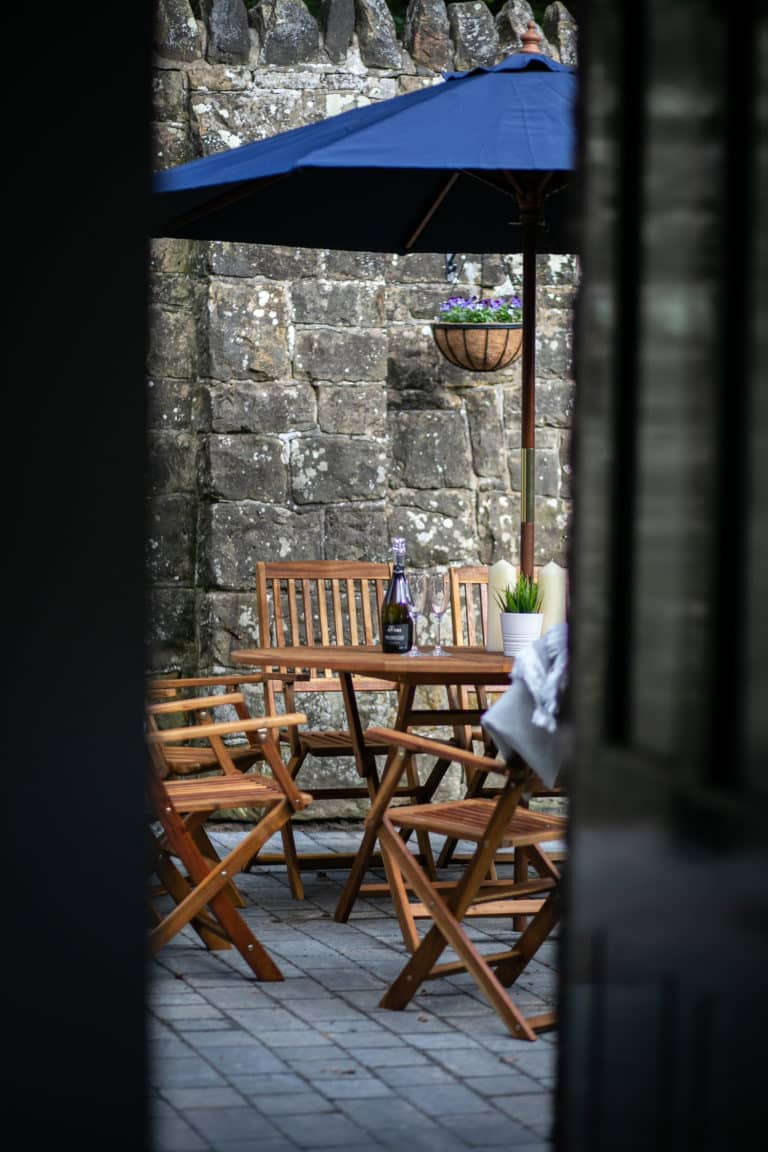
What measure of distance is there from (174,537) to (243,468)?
36 cm

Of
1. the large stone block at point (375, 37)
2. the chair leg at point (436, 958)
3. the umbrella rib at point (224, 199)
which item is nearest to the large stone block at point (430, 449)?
the large stone block at point (375, 37)

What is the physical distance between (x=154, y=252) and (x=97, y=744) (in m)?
4.07

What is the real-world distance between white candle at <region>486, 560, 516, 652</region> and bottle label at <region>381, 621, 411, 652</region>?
0.90 feet

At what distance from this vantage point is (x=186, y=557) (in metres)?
5.86

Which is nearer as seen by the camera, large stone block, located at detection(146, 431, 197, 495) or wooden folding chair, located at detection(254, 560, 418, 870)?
wooden folding chair, located at detection(254, 560, 418, 870)

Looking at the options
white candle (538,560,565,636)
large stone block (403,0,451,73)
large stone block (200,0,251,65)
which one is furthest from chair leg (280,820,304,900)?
large stone block (403,0,451,73)

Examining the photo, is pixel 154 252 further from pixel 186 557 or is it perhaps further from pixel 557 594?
Result: pixel 557 594

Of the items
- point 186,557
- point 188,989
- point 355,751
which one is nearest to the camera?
point 188,989

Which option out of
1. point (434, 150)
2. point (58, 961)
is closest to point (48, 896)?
point (58, 961)

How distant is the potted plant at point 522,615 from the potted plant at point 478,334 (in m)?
1.62

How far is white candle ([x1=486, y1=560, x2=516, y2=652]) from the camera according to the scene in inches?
180

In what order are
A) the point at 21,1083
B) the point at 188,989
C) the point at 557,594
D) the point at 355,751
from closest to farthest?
the point at 21,1083 → the point at 188,989 → the point at 557,594 → the point at 355,751

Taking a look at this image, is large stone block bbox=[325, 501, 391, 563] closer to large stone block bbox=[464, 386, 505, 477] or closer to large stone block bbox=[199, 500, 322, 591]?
large stone block bbox=[199, 500, 322, 591]

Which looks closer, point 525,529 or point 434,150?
point 434,150
